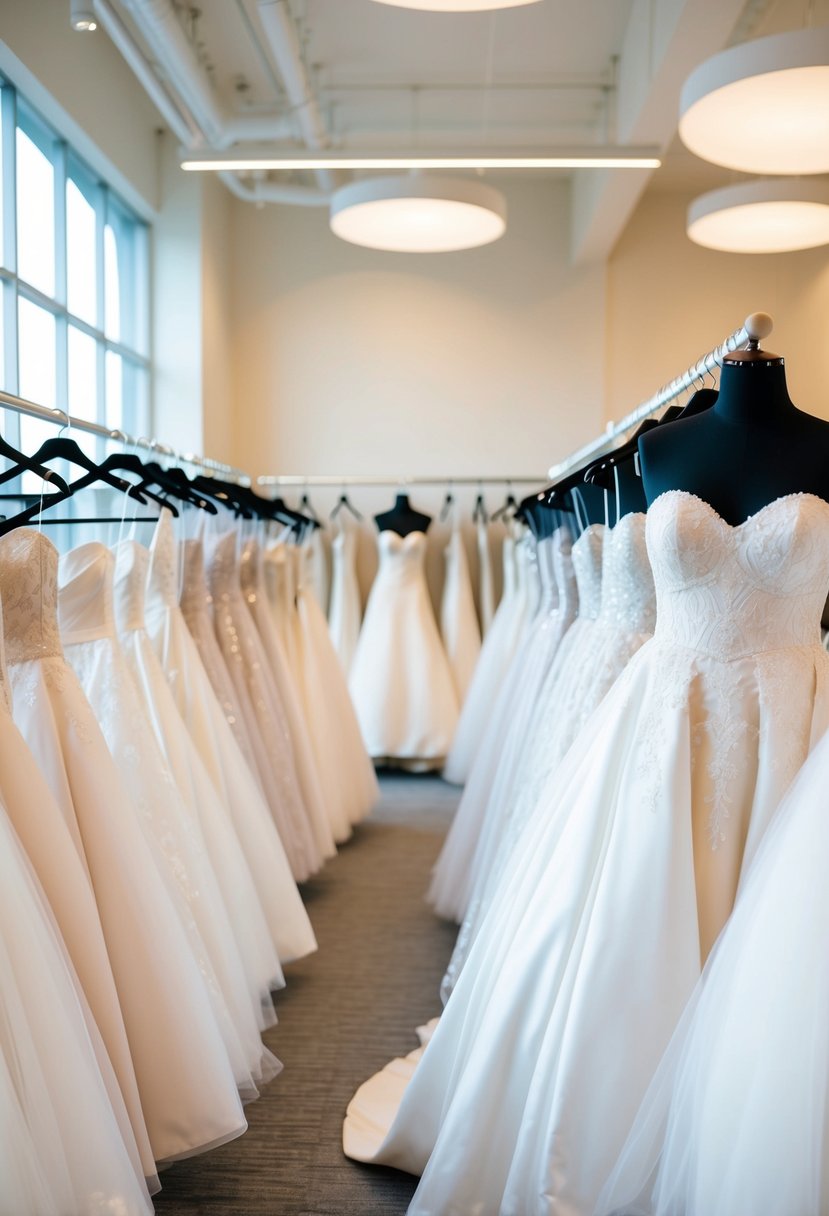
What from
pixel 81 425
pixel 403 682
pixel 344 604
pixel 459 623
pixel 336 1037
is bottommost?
pixel 336 1037

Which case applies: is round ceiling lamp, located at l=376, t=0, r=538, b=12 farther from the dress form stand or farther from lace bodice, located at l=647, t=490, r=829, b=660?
lace bodice, located at l=647, t=490, r=829, b=660

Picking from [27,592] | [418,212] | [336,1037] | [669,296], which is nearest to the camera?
[27,592]

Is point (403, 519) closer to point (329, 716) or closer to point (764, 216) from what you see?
point (329, 716)

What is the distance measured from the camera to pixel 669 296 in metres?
7.08

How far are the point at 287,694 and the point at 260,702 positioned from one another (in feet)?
0.84

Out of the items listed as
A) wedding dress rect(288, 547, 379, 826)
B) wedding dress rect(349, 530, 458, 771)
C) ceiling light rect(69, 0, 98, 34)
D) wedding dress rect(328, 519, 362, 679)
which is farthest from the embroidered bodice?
wedding dress rect(328, 519, 362, 679)

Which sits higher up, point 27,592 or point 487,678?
point 27,592

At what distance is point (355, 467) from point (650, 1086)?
6.03m

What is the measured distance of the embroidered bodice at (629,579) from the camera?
2402mm

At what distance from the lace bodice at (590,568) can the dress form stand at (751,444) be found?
0.87 metres

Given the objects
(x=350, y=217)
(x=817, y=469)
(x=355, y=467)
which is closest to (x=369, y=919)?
(x=817, y=469)

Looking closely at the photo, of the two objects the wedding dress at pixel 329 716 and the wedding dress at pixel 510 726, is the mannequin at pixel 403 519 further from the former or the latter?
the wedding dress at pixel 510 726

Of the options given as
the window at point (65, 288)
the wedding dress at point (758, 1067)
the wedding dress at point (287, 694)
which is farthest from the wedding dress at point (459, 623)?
the wedding dress at point (758, 1067)

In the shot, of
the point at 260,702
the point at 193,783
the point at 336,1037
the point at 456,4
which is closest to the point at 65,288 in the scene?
the point at 260,702
